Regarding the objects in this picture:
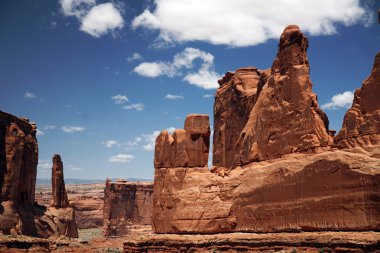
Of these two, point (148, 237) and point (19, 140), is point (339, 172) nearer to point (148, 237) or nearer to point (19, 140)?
point (148, 237)

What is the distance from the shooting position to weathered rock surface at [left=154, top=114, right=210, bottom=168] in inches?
1270

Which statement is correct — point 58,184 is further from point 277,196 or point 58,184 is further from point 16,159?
point 277,196

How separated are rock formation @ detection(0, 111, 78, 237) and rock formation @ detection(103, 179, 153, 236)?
2213cm

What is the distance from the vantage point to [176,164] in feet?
106

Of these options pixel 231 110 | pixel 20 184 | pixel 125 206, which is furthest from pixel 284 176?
pixel 125 206

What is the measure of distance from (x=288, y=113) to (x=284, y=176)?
3347mm

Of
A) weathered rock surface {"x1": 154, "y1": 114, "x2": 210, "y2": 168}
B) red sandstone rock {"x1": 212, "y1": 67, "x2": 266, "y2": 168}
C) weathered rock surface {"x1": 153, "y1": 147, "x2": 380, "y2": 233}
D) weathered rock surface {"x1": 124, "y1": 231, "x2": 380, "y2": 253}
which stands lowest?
weathered rock surface {"x1": 124, "y1": 231, "x2": 380, "y2": 253}

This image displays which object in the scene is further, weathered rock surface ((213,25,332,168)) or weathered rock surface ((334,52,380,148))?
weathered rock surface ((213,25,332,168))

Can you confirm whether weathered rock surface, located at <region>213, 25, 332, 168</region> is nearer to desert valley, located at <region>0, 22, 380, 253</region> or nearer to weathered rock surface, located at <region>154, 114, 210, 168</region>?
desert valley, located at <region>0, 22, 380, 253</region>

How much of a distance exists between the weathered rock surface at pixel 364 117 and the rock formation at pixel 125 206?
65583 millimetres

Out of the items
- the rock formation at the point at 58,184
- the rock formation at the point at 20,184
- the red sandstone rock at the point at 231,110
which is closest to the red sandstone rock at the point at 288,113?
the red sandstone rock at the point at 231,110

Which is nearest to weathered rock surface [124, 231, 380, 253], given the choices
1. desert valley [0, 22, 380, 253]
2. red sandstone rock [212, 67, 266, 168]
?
desert valley [0, 22, 380, 253]

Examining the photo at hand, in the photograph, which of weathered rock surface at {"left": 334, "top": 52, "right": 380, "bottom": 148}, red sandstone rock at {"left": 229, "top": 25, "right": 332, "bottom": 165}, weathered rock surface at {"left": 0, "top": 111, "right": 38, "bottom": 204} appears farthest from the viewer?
weathered rock surface at {"left": 0, "top": 111, "right": 38, "bottom": 204}

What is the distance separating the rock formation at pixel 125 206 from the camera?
83188mm
